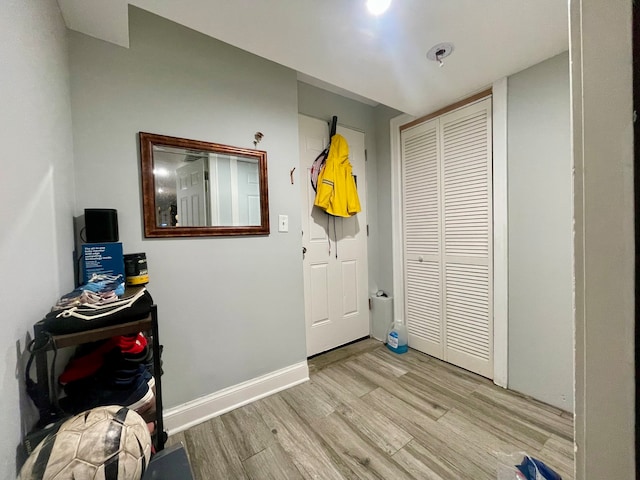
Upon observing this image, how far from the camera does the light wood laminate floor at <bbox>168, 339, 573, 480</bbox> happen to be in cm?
119

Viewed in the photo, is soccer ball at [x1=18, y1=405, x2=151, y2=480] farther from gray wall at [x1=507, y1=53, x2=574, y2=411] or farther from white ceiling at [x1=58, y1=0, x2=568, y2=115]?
gray wall at [x1=507, y1=53, x2=574, y2=411]

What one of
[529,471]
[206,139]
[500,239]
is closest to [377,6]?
[206,139]

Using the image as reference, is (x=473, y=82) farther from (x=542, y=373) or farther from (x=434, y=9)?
(x=542, y=373)

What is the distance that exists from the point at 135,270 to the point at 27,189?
56 centimetres

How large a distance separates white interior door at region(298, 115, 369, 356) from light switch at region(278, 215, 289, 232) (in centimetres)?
36

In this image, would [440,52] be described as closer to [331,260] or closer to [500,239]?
[500,239]

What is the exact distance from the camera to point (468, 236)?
1940 millimetres

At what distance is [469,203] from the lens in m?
1.92

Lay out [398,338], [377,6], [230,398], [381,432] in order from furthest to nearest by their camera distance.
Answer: [398,338], [230,398], [381,432], [377,6]

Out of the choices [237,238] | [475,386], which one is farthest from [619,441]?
[475,386]

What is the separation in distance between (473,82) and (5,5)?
2212 millimetres

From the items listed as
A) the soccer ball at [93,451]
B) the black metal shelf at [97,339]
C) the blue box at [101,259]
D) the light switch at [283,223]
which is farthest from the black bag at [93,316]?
the light switch at [283,223]

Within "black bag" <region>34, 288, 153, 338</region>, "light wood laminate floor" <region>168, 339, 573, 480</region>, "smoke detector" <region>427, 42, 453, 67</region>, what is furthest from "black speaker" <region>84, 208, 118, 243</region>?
"smoke detector" <region>427, 42, 453, 67</region>

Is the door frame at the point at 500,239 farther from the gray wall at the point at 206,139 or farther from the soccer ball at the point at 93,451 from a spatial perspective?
the soccer ball at the point at 93,451
